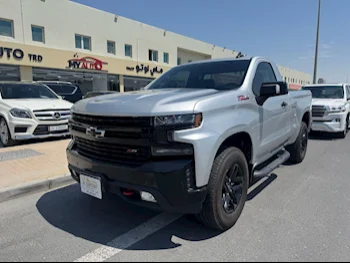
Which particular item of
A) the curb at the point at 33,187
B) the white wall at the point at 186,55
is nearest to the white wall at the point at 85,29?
the white wall at the point at 186,55

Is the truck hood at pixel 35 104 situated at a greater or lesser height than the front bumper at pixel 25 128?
greater

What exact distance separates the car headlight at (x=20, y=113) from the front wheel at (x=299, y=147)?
594 centimetres

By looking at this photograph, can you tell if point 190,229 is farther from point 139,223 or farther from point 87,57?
point 87,57

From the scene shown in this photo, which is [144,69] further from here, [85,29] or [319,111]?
[319,111]

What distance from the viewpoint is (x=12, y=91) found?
7301 mm

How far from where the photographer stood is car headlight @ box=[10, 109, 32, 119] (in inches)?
249

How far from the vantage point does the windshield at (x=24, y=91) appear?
7.20 metres

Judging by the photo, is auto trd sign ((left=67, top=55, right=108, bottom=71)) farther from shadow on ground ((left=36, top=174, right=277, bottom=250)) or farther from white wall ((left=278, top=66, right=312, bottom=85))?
white wall ((left=278, top=66, right=312, bottom=85))

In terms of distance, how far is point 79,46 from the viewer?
21531mm

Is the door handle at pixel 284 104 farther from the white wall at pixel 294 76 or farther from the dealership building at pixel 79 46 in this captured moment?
the white wall at pixel 294 76

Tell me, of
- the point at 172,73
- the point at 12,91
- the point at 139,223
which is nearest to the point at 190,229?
the point at 139,223

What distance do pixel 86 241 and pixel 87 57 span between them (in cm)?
2101

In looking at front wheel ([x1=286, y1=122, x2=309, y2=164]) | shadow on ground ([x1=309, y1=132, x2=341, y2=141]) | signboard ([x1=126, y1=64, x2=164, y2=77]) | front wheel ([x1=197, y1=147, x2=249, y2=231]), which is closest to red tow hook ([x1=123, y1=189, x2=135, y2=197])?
front wheel ([x1=197, y1=147, x2=249, y2=231])

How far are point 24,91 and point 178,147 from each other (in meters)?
6.83
